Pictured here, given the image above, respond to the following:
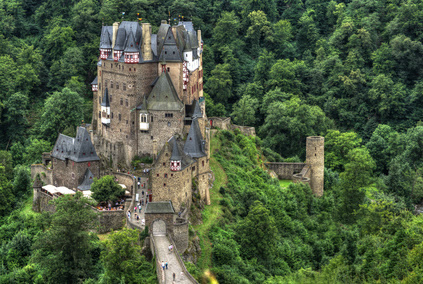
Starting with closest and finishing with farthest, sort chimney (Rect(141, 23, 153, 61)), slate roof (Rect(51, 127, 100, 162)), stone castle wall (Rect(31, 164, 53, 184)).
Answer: slate roof (Rect(51, 127, 100, 162)) < chimney (Rect(141, 23, 153, 61)) < stone castle wall (Rect(31, 164, 53, 184))

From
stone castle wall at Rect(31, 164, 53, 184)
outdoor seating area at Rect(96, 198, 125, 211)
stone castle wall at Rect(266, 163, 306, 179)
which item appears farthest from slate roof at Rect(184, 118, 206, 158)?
stone castle wall at Rect(266, 163, 306, 179)

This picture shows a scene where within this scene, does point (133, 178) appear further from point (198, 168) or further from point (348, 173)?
point (348, 173)

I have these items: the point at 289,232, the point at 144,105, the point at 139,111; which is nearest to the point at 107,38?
the point at 139,111

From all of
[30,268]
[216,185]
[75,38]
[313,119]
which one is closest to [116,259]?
[30,268]

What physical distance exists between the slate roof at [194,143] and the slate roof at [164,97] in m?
3.27

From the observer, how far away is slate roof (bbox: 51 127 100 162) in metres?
83.7

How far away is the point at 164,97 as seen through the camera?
272 feet

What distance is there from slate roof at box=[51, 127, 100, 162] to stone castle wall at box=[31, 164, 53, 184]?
3.11 meters

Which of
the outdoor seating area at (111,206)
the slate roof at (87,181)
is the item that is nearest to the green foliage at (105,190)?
the outdoor seating area at (111,206)

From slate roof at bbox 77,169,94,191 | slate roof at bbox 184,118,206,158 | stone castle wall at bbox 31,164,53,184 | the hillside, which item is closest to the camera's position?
the hillside

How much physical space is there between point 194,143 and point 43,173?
18998 mm

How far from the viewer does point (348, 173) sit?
95.1 metres

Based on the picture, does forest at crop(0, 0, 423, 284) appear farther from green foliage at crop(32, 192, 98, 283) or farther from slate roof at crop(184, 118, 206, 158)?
slate roof at crop(184, 118, 206, 158)

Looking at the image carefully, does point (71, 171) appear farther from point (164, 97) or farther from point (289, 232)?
point (289, 232)
